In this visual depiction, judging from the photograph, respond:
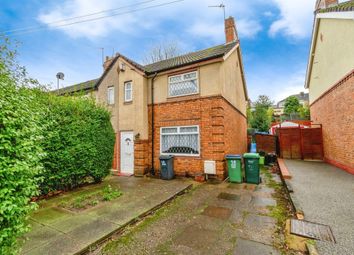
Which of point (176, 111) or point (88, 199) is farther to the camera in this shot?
point (176, 111)

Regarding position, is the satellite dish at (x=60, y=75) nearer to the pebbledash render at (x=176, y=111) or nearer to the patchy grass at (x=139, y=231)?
the pebbledash render at (x=176, y=111)

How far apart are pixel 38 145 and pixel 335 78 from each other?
1376cm

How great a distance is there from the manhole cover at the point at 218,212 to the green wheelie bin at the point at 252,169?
3396mm

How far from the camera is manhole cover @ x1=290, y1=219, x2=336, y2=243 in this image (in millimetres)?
3517

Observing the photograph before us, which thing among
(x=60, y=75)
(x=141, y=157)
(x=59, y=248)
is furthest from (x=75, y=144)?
(x=60, y=75)

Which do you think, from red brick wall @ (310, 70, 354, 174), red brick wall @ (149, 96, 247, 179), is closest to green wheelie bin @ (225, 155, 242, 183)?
red brick wall @ (149, 96, 247, 179)

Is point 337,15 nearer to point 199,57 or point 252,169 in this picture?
point 199,57

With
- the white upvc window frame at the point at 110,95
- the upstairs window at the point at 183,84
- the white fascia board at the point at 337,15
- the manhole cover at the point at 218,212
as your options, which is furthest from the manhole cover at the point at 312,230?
the white upvc window frame at the point at 110,95

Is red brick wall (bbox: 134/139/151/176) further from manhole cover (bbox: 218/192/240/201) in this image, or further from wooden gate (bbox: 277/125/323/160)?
wooden gate (bbox: 277/125/323/160)

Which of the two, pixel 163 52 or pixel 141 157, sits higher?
pixel 163 52

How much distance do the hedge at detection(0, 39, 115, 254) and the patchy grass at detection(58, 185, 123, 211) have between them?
1.13 meters

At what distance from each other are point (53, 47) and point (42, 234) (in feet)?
38.9

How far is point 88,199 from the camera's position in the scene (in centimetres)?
601

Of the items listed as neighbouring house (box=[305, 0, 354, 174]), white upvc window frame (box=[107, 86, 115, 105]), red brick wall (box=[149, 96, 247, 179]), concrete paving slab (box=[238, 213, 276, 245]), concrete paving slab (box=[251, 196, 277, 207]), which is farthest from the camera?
white upvc window frame (box=[107, 86, 115, 105])
